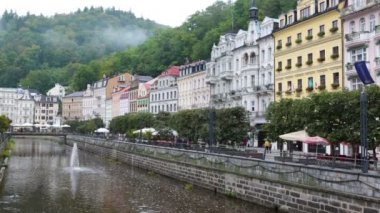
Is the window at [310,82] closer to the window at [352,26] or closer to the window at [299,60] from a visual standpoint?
the window at [299,60]

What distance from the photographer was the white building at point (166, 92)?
327ft

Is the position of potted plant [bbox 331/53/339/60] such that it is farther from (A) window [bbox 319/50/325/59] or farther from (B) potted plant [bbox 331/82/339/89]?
(B) potted plant [bbox 331/82/339/89]

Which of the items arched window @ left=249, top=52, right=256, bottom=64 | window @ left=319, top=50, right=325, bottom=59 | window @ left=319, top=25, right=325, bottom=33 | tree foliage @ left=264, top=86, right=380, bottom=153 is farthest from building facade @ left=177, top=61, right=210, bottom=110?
tree foliage @ left=264, top=86, right=380, bottom=153

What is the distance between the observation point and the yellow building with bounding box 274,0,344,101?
1977 inches

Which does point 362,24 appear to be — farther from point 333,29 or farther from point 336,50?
point 336,50

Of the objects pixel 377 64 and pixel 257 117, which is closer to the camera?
pixel 377 64

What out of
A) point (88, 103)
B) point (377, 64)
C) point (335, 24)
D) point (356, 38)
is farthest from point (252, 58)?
point (88, 103)

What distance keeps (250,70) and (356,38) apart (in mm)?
20897

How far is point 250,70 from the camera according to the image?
6612cm

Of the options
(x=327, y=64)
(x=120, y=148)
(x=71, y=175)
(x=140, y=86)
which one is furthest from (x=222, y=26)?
(x=71, y=175)

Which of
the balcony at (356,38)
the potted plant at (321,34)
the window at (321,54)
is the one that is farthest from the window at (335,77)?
the potted plant at (321,34)

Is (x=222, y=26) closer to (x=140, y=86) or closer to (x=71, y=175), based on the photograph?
(x=140, y=86)

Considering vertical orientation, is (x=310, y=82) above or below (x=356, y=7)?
below

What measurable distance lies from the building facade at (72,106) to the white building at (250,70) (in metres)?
105
